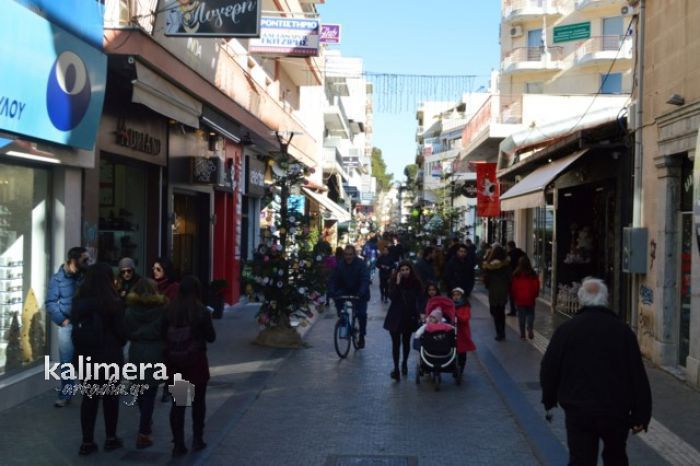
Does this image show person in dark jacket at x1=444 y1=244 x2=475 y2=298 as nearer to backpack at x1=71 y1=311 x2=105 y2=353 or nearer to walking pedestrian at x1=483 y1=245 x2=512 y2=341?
walking pedestrian at x1=483 y1=245 x2=512 y2=341

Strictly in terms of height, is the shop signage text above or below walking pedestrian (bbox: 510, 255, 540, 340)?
above

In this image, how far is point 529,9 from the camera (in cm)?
4431

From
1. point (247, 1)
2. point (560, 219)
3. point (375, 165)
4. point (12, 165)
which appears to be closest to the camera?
point (12, 165)

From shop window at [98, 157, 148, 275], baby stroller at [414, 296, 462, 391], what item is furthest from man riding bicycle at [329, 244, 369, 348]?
shop window at [98, 157, 148, 275]

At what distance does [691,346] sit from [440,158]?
64.7 m

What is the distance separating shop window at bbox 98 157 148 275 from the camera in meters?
12.4

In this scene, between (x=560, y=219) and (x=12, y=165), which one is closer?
(x=12, y=165)

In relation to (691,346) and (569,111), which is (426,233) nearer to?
(569,111)

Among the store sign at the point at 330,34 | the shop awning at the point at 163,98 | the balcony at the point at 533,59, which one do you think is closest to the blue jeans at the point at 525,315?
the shop awning at the point at 163,98

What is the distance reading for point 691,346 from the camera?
→ 33.9ft

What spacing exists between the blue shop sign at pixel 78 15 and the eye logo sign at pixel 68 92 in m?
0.41

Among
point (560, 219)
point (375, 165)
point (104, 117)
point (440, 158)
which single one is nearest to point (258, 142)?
point (560, 219)

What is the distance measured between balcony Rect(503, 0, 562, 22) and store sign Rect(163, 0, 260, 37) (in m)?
35.9

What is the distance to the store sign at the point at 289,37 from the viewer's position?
56.0 ft
